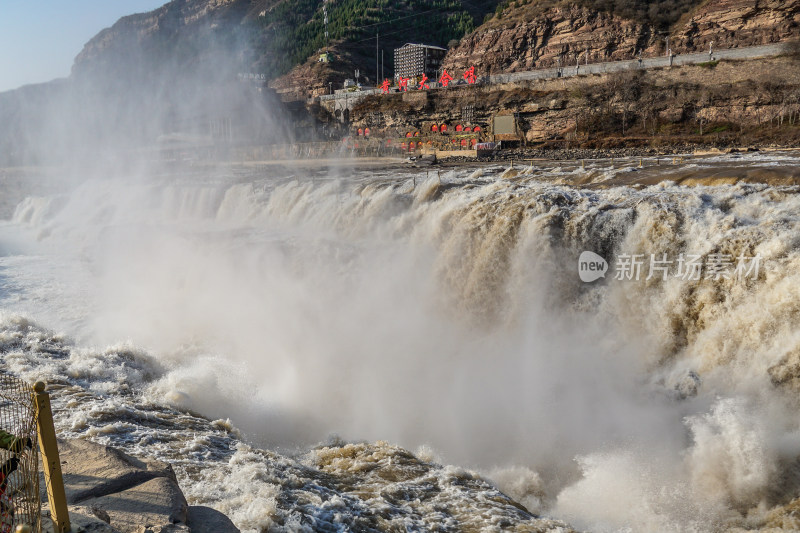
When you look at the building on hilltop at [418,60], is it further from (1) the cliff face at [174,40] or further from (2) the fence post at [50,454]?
(2) the fence post at [50,454]

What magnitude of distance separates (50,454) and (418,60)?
7311 centimetres

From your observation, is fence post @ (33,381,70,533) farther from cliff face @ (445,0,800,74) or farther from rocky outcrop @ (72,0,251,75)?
rocky outcrop @ (72,0,251,75)

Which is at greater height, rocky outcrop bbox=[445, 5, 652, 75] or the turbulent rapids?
rocky outcrop bbox=[445, 5, 652, 75]

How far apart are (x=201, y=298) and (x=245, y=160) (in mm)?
31693

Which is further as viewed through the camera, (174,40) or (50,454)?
(174,40)

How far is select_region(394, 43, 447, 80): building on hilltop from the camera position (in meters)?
70.3

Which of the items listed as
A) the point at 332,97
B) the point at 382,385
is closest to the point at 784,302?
the point at 382,385

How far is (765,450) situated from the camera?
6.70 m

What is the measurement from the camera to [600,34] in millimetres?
47781

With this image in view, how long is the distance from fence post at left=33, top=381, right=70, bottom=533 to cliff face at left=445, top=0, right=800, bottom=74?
4446 centimetres

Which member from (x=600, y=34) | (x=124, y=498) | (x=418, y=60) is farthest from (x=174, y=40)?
(x=124, y=498)
